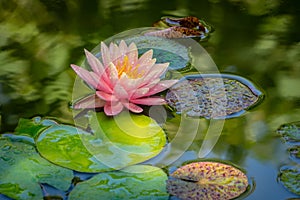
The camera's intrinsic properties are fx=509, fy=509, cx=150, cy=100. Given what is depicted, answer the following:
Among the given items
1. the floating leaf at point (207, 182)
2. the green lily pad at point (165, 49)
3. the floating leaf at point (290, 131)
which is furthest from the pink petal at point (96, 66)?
the floating leaf at point (290, 131)

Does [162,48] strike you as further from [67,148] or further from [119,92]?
[67,148]

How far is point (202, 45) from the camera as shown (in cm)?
176

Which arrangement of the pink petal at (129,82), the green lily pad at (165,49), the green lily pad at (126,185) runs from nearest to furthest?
the green lily pad at (126,185)
the pink petal at (129,82)
the green lily pad at (165,49)

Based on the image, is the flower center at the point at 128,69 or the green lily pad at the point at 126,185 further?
the flower center at the point at 128,69

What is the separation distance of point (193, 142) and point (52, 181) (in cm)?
38

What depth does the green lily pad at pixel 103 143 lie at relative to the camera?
1242mm

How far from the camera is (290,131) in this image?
136 cm

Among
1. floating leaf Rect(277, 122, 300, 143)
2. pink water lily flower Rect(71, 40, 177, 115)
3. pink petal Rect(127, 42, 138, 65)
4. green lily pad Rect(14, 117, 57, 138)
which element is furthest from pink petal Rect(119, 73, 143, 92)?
floating leaf Rect(277, 122, 300, 143)

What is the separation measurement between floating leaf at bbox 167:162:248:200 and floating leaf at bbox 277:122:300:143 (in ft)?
0.65

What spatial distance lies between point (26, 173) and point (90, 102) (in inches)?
12.2

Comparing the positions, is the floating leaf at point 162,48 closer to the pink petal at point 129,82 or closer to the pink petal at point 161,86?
the pink petal at point 161,86

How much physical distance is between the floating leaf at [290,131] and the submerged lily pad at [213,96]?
119mm

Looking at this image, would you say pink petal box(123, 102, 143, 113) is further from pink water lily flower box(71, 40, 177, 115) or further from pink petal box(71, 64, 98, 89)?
pink petal box(71, 64, 98, 89)

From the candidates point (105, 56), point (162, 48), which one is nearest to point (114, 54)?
point (105, 56)
